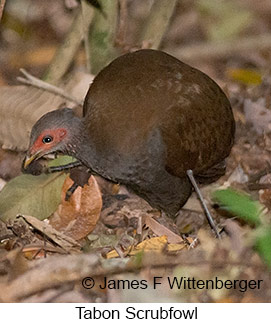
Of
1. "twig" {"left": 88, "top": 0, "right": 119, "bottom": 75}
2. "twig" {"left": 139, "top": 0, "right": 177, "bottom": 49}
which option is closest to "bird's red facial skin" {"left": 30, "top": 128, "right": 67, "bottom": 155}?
"twig" {"left": 88, "top": 0, "right": 119, "bottom": 75}

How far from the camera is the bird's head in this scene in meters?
4.86

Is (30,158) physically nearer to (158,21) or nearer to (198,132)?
(198,132)

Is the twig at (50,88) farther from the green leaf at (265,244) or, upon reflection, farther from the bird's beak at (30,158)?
the green leaf at (265,244)

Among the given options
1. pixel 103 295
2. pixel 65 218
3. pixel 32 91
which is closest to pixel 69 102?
pixel 32 91

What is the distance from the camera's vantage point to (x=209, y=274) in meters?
3.96

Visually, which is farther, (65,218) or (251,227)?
(65,218)

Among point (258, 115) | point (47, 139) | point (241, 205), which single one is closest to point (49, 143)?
point (47, 139)

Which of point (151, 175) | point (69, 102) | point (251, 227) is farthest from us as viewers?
point (69, 102)

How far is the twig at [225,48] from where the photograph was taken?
22.3 ft

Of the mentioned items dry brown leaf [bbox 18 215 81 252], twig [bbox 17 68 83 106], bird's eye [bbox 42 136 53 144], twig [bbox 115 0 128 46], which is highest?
twig [bbox 115 0 128 46]

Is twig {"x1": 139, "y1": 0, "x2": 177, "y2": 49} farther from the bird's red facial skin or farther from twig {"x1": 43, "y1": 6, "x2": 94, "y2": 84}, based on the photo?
the bird's red facial skin

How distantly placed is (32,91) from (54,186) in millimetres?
926

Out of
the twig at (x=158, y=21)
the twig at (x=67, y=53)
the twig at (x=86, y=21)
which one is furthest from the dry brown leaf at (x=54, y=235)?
the twig at (x=158, y=21)

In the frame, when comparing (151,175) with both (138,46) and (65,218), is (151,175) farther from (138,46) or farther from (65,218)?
(138,46)
